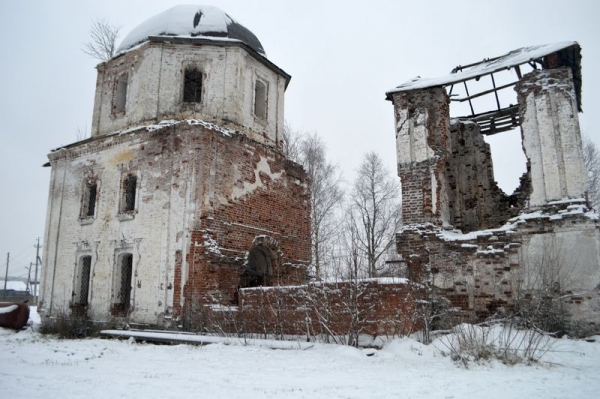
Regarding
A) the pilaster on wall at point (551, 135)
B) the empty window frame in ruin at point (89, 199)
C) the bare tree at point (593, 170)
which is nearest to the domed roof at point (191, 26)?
the empty window frame in ruin at point (89, 199)

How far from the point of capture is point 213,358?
7.64m

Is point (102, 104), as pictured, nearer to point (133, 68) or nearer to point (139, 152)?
point (133, 68)

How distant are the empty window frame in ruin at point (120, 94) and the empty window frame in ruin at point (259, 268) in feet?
21.1

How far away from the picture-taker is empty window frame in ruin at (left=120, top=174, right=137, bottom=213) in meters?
13.4

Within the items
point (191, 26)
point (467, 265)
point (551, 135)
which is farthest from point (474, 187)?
point (191, 26)

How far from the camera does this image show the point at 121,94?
48.8ft

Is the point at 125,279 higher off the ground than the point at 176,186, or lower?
lower

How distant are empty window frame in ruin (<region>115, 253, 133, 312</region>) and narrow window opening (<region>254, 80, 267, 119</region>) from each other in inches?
240

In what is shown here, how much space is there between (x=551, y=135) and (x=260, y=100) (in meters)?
8.89

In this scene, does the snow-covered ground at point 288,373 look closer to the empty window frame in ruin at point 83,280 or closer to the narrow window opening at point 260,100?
the empty window frame in ruin at point 83,280

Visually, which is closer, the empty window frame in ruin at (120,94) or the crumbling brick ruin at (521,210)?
the crumbling brick ruin at (521,210)

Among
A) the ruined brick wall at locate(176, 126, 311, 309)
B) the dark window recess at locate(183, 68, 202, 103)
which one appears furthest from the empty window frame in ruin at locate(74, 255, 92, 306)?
the dark window recess at locate(183, 68, 202, 103)

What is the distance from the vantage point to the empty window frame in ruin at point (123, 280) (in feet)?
41.9

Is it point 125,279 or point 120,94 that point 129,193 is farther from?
point 120,94
